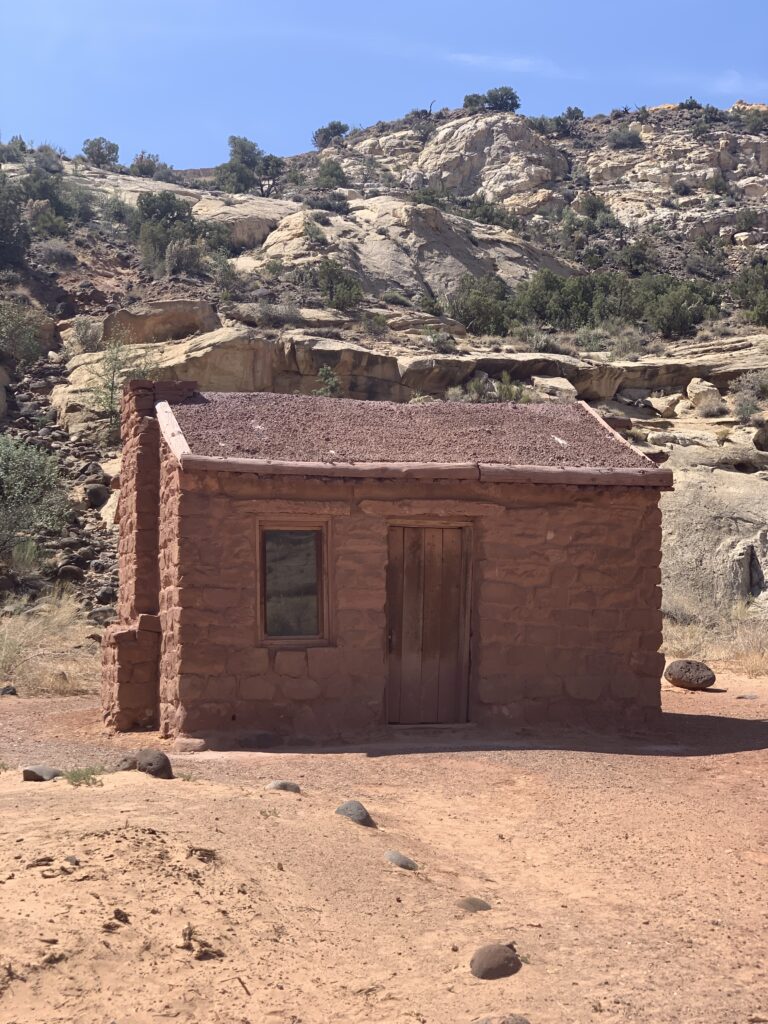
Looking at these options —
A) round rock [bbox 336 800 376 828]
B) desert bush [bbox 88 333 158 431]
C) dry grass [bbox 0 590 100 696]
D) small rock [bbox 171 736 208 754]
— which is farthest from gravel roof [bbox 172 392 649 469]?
desert bush [bbox 88 333 158 431]

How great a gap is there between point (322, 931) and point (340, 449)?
→ 226 inches

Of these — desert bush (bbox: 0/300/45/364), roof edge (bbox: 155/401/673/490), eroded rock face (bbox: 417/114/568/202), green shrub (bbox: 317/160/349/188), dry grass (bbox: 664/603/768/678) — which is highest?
eroded rock face (bbox: 417/114/568/202)

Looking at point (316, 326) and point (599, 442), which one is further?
point (316, 326)

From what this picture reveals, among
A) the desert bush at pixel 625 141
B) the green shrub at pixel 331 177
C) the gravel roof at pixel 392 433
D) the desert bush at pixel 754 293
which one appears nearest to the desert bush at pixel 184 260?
the desert bush at pixel 754 293

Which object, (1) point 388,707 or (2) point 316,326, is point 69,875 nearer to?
(1) point 388,707

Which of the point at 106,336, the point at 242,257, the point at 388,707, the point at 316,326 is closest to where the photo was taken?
the point at 388,707

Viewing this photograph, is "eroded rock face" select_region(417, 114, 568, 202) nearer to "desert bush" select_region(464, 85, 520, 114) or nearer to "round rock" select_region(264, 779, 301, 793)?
"desert bush" select_region(464, 85, 520, 114)

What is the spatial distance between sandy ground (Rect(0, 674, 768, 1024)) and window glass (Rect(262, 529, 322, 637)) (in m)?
1.81

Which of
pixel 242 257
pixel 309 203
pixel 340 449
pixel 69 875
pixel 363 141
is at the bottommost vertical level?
pixel 69 875

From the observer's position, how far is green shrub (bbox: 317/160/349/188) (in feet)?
171

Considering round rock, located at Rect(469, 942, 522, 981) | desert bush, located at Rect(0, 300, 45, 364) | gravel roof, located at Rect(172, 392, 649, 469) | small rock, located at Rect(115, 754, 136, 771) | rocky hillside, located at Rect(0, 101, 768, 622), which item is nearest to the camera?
round rock, located at Rect(469, 942, 522, 981)

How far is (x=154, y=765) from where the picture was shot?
6.96 meters

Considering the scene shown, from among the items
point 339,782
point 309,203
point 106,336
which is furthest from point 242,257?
point 339,782

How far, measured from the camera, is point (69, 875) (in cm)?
463
